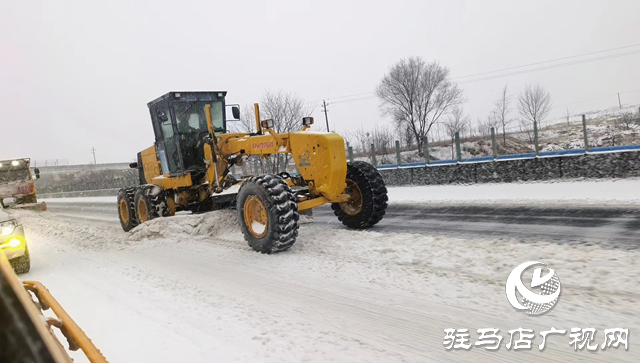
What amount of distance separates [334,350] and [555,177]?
35.9 feet

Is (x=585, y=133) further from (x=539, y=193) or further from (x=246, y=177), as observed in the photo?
(x=246, y=177)

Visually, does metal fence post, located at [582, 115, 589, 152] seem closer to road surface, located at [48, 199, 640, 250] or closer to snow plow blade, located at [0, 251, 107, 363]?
road surface, located at [48, 199, 640, 250]

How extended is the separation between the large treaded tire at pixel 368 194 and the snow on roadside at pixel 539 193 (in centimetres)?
358

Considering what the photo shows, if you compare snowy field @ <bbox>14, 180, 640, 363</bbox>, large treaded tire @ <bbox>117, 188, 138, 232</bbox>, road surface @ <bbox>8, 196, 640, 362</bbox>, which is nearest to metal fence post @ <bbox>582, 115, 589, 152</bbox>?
road surface @ <bbox>8, 196, 640, 362</bbox>

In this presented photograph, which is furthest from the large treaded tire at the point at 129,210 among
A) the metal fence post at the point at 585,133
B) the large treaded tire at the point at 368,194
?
the metal fence post at the point at 585,133

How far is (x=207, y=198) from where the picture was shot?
329 inches

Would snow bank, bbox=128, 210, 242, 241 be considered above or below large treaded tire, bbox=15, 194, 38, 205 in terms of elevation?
below

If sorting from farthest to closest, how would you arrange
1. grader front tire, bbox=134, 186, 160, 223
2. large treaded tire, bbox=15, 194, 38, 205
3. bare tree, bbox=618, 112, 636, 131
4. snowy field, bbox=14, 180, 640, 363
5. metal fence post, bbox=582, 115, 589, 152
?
large treaded tire, bbox=15, 194, 38, 205 → bare tree, bbox=618, 112, 636, 131 → metal fence post, bbox=582, 115, 589, 152 → grader front tire, bbox=134, 186, 160, 223 → snowy field, bbox=14, 180, 640, 363

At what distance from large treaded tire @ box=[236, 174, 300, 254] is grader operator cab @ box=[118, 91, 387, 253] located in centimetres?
1

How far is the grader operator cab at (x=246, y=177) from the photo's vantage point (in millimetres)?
5594

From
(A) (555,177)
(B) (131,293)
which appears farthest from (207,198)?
(A) (555,177)

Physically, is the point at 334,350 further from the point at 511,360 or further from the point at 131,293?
the point at 131,293

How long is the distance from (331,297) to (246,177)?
4365 millimetres

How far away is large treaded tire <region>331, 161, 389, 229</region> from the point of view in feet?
21.9
